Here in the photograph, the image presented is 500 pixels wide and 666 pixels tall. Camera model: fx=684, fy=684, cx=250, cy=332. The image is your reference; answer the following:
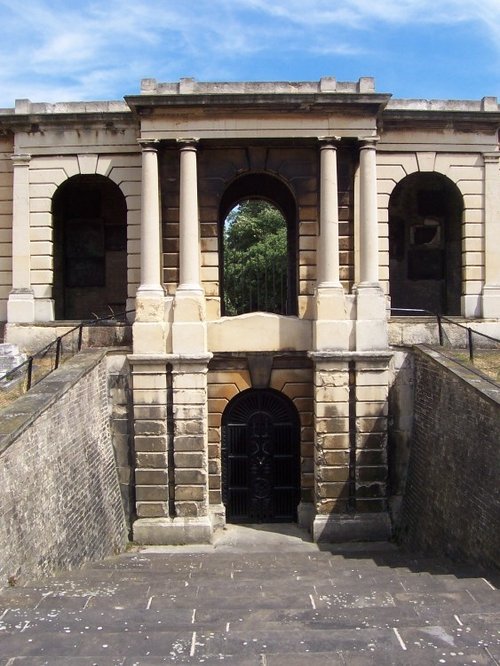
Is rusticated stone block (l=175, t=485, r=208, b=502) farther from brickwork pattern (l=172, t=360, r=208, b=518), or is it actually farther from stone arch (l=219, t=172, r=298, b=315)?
stone arch (l=219, t=172, r=298, b=315)

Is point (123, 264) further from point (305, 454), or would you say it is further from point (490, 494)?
point (490, 494)

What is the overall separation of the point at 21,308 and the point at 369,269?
6.86 meters

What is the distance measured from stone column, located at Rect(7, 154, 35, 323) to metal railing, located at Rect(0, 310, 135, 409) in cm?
115

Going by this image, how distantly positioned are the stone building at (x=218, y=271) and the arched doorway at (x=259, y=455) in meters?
0.03

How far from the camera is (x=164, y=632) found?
253 inches

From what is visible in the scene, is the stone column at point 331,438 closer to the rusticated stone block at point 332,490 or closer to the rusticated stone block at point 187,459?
the rusticated stone block at point 332,490

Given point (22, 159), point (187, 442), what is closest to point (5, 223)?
point (22, 159)

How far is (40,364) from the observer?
12.4 metres

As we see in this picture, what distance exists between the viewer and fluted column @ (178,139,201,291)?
1229cm

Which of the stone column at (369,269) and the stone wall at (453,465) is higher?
the stone column at (369,269)

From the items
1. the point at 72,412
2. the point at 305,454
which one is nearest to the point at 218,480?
the point at 305,454

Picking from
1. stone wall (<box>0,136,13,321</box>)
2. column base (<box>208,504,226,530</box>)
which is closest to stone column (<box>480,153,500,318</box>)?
column base (<box>208,504,226,530</box>)

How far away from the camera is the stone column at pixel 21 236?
1368 centimetres

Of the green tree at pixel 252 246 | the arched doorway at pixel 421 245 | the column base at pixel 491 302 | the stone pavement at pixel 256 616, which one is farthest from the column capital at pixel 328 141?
the green tree at pixel 252 246
